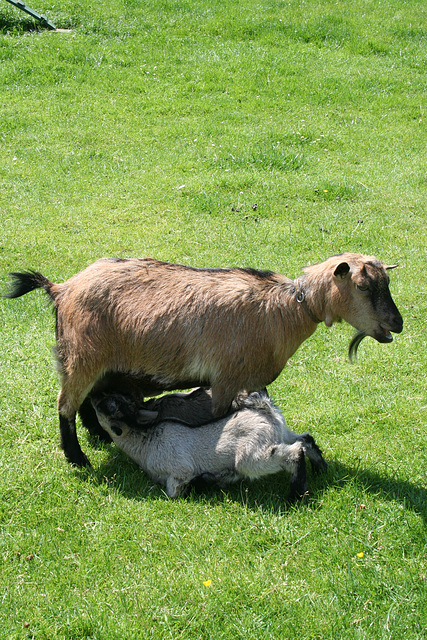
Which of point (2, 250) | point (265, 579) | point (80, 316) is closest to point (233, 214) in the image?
point (2, 250)

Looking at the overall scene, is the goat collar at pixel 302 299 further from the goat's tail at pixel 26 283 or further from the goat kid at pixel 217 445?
the goat's tail at pixel 26 283

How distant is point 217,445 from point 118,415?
75 cm

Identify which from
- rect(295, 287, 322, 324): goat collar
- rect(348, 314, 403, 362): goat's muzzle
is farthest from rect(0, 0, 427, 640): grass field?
rect(295, 287, 322, 324): goat collar

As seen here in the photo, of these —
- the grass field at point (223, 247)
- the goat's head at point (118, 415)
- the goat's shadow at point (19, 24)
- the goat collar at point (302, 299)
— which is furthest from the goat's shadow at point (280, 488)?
the goat's shadow at point (19, 24)

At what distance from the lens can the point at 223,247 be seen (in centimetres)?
775

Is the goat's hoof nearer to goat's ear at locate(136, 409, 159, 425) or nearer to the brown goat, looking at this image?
the brown goat

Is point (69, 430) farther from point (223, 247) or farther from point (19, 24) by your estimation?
point (19, 24)

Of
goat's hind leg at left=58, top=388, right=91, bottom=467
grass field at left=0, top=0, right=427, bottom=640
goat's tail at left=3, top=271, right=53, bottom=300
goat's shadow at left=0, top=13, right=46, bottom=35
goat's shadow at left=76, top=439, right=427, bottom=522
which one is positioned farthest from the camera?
goat's shadow at left=0, top=13, right=46, bottom=35

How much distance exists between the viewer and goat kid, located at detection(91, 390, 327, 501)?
Result: 13.5 feet

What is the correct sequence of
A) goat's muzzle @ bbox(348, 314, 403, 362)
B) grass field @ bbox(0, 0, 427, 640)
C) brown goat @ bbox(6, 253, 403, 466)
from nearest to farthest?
grass field @ bbox(0, 0, 427, 640) → goat's muzzle @ bbox(348, 314, 403, 362) → brown goat @ bbox(6, 253, 403, 466)

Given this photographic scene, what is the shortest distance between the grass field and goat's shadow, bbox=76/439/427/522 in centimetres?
2

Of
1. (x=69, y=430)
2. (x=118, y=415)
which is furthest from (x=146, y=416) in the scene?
(x=69, y=430)

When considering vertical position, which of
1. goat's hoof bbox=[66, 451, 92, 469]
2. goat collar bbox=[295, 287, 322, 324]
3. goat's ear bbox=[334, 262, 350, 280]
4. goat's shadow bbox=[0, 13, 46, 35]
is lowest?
goat's hoof bbox=[66, 451, 92, 469]

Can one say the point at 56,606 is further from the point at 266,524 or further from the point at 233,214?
the point at 233,214
